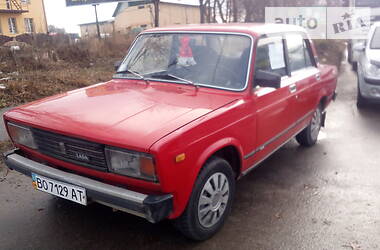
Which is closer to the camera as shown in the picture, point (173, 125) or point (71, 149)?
point (173, 125)

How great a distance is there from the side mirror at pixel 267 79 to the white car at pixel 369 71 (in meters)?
4.21

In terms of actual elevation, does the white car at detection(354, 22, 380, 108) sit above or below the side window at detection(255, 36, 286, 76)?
below

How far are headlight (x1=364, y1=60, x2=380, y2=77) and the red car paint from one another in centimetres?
332

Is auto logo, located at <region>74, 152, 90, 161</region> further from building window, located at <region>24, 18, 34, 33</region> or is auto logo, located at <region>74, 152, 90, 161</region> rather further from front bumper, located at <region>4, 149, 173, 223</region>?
building window, located at <region>24, 18, 34, 33</region>

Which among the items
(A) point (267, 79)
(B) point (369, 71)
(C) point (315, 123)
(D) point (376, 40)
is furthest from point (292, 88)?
(D) point (376, 40)

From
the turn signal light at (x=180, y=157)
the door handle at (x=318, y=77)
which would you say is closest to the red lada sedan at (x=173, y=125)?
the turn signal light at (x=180, y=157)

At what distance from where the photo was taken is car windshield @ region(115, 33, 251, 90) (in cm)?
349

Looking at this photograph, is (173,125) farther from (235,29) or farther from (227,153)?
(235,29)

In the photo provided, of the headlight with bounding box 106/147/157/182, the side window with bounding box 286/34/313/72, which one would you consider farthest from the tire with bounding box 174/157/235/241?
the side window with bounding box 286/34/313/72

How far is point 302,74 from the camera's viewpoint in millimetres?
4602

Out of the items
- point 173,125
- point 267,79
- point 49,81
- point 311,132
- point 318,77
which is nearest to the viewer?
point 173,125

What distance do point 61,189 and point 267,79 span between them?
2.09m

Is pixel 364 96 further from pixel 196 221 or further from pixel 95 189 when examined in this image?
pixel 95 189

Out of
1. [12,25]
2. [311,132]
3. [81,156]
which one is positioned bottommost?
[311,132]
